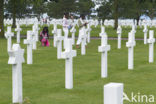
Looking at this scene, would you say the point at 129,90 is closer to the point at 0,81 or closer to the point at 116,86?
the point at 0,81

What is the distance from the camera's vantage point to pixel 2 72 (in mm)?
12156

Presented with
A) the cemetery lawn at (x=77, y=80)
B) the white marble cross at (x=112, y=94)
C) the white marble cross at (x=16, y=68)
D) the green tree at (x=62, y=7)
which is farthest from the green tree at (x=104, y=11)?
the white marble cross at (x=112, y=94)

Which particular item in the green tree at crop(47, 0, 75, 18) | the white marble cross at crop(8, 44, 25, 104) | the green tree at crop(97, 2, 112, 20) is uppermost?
the green tree at crop(47, 0, 75, 18)

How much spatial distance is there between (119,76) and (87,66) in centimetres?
240

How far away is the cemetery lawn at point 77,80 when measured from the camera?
27.9 feet

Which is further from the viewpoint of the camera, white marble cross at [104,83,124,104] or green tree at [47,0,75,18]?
green tree at [47,0,75,18]

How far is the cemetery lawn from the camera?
27.9 ft

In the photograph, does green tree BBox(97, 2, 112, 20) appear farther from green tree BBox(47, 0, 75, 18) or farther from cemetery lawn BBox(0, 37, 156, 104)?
cemetery lawn BBox(0, 37, 156, 104)

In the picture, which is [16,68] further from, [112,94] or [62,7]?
[62,7]

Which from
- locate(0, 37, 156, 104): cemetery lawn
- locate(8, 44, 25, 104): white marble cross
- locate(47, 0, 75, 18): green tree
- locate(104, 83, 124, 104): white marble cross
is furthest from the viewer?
locate(47, 0, 75, 18): green tree

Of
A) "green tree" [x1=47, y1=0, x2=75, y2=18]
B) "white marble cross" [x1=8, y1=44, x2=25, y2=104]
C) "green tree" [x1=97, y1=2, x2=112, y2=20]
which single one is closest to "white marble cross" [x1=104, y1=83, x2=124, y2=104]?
"white marble cross" [x1=8, y1=44, x2=25, y2=104]

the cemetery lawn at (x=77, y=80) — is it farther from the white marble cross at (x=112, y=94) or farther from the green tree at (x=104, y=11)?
the green tree at (x=104, y=11)

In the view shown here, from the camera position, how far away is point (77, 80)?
10836mm

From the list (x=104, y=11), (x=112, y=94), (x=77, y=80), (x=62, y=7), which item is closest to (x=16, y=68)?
(x=77, y=80)
